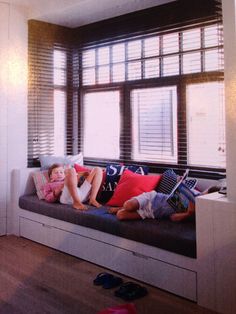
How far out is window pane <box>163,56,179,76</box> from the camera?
Answer: 3.41 m

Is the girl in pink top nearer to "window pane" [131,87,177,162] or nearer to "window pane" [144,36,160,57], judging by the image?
"window pane" [131,87,177,162]

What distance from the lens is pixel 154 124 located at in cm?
359

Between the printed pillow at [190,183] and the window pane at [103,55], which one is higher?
the window pane at [103,55]

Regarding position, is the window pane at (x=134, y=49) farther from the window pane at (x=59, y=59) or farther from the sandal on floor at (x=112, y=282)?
the sandal on floor at (x=112, y=282)

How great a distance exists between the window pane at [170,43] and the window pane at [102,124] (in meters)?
0.73

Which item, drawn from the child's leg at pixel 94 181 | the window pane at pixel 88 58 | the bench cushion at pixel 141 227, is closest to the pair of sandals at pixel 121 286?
the bench cushion at pixel 141 227

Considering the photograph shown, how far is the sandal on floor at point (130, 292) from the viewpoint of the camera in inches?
93.0

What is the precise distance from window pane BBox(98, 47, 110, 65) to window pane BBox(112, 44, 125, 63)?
0.27 ft

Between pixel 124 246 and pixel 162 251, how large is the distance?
1.15ft

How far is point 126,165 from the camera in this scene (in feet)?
12.6

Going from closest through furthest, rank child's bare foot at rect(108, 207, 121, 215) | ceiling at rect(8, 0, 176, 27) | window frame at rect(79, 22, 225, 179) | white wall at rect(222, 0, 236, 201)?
white wall at rect(222, 0, 236, 201) < child's bare foot at rect(108, 207, 121, 215) < window frame at rect(79, 22, 225, 179) < ceiling at rect(8, 0, 176, 27)

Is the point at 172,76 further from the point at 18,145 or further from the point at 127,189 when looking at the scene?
the point at 18,145

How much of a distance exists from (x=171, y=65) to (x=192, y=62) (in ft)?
0.76

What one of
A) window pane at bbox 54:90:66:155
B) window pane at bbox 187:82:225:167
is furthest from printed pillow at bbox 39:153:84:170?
window pane at bbox 187:82:225:167
